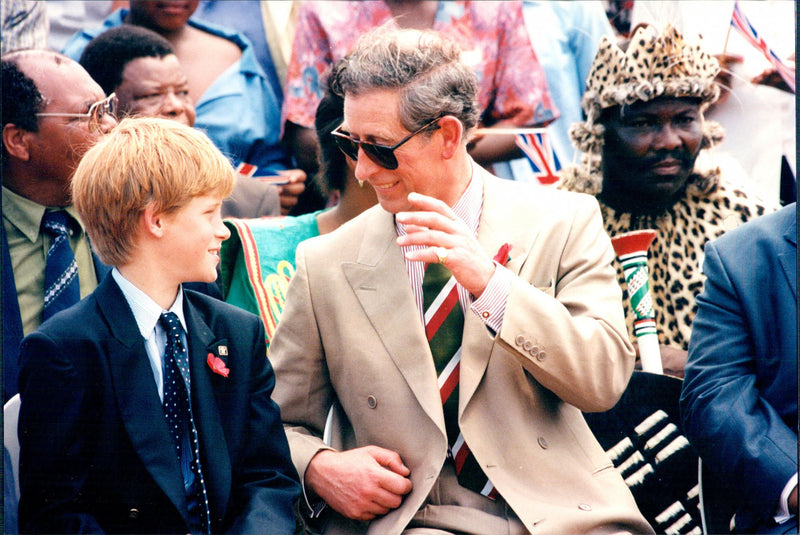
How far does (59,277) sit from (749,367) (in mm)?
2352

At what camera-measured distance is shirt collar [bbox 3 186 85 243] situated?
11.6 feet

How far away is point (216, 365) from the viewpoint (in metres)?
2.61

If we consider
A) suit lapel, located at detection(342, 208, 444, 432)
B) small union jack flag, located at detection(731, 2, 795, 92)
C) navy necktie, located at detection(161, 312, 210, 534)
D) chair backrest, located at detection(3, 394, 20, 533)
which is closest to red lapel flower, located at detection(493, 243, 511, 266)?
suit lapel, located at detection(342, 208, 444, 432)

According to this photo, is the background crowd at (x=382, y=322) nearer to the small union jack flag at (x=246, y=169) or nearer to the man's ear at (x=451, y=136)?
the man's ear at (x=451, y=136)

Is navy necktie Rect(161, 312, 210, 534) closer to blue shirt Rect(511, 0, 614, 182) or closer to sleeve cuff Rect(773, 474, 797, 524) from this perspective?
sleeve cuff Rect(773, 474, 797, 524)

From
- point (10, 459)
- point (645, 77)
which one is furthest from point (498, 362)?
point (645, 77)

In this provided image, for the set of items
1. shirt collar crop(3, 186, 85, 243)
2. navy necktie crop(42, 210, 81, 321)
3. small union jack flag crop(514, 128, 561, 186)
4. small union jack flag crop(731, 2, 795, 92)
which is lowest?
small union jack flag crop(514, 128, 561, 186)

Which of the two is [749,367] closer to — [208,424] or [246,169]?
[208,424]

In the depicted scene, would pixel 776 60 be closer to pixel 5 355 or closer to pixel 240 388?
pixel 240 388

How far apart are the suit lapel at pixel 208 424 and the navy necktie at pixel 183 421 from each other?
0.02 m

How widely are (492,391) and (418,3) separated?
2.84 meters

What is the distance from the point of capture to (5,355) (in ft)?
10.7

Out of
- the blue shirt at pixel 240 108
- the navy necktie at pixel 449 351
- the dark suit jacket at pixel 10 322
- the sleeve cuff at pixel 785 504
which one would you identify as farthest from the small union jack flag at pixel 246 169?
the sleeve cuff at pixel 785 504

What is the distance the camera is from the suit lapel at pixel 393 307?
2820 mm
